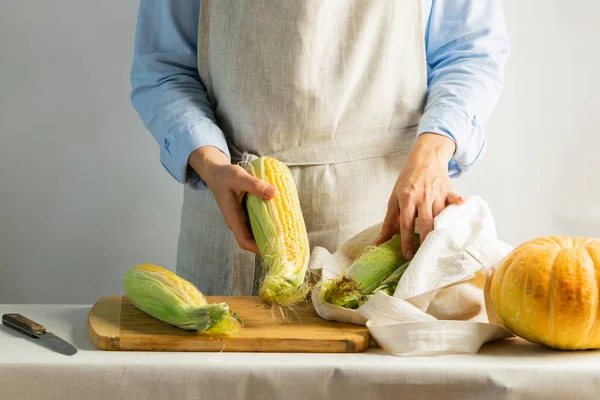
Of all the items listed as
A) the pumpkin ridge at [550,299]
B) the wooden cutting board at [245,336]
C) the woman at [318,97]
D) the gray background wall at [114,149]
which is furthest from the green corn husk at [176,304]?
the gray background wall at [114,149]

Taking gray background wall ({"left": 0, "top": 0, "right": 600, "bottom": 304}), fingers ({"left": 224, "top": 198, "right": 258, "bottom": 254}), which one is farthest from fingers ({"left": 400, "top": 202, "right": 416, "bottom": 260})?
gray background wall ({"left": 0, "top": 0, "right": 600, "bottom": 304})

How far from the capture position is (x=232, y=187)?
1312 millimetres

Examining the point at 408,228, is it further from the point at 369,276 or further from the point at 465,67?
the point at 465,67

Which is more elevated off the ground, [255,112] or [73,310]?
[255,112]

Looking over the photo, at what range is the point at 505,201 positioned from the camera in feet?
7.58

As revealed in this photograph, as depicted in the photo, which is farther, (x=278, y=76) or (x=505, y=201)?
(x=505, y=201)

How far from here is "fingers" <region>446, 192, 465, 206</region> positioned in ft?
4.17

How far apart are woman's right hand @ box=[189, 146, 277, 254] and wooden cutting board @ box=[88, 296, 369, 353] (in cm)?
23

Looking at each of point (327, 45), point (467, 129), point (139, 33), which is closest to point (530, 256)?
point (467, 129)

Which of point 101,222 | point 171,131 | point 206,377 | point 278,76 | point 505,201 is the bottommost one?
point 101,222

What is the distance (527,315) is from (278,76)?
2.33ft

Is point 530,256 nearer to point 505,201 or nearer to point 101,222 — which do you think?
point 505,201

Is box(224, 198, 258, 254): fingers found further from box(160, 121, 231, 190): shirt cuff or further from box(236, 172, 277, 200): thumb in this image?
box(160, 121, 231, 190): shirt cuff

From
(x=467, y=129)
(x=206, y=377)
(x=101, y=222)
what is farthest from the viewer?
(x=101, y=222)
